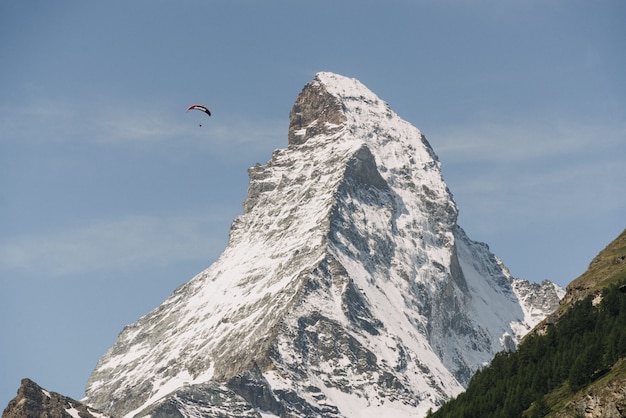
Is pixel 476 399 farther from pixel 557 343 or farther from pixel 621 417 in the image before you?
pixel 621 417

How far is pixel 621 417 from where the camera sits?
143m

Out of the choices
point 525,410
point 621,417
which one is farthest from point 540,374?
point 621,417

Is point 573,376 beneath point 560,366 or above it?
beneath

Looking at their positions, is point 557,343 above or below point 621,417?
above

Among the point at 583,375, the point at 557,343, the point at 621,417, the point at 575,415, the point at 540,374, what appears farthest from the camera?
the point at 557,343

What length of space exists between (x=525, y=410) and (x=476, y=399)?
Answer: 17.8m

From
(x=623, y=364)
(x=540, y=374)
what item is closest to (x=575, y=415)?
(x=623, y=364)

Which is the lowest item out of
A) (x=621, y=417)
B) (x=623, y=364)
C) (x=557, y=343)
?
(x=621, y=417)

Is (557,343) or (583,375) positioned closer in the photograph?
(583,375)

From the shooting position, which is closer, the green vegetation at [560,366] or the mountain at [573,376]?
the mountain at [573,376]

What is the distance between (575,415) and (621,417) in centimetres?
1313

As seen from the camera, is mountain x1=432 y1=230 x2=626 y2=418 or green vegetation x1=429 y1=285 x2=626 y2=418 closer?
mountain x1=432 y1=230 x2=626 y2=418

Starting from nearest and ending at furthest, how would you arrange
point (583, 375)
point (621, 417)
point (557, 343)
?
point (621, 417)
point (583, 375)
point (557, 343)

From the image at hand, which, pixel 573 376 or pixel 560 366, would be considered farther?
pixel 560 366
